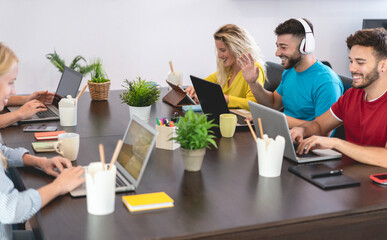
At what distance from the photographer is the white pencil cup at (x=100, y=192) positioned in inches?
52.5

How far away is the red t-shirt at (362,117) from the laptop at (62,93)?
143 centimetres

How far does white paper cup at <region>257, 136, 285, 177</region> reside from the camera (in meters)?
1.65

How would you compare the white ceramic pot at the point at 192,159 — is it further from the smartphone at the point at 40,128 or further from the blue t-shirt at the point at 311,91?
the blue t-shirt at the point at 311,91

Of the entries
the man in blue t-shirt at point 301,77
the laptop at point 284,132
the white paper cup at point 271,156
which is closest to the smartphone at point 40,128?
the laptop at point 284,132

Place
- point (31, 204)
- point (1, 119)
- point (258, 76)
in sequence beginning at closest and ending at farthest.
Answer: point (31, 204)
point (1, 119)
point (258, 76)

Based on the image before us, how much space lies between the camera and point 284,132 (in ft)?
5.93

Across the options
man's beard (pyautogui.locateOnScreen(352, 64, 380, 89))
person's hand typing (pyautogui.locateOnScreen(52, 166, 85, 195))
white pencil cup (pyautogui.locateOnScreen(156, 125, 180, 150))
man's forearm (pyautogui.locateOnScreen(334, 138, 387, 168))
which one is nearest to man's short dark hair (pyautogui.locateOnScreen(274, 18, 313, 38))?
man's beard (pyautogui.locateOnScreen(352, 64, 380, 89))

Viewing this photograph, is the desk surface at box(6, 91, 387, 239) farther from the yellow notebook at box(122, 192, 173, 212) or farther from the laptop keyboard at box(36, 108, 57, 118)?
the laptop keyboard at box(36, 108, 57, 118)

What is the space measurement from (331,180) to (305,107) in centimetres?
124

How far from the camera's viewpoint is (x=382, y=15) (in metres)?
5.46

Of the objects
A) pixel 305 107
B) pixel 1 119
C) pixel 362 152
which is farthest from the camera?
pixel 305 107

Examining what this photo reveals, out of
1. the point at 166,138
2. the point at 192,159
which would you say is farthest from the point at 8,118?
the point at 192,159

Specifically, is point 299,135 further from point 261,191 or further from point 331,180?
point 261,191

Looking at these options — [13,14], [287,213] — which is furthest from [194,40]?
[287,213]
